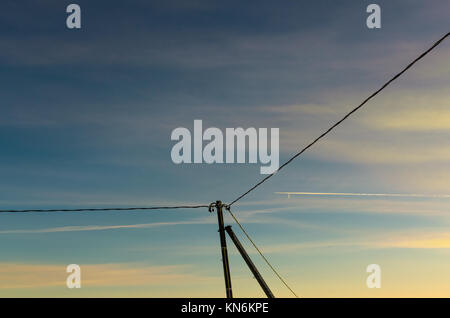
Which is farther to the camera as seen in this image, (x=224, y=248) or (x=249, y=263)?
(x=224, y=248)

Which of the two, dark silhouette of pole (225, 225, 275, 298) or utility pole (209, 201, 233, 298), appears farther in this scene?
utility pole (209, 201, 233, 298)

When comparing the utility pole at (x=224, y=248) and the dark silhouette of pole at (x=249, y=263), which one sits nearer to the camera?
the dark silhouette of pole at (x=249, y=263)
